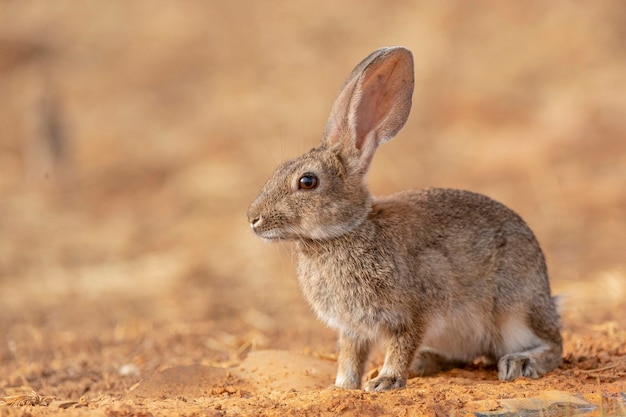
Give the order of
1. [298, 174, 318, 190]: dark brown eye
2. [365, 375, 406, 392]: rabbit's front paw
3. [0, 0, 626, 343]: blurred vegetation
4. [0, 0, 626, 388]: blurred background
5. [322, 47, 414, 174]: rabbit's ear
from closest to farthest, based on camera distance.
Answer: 1. [365, 375, 406, 392]: rabbit's front paw
2. [298, 174, 318, 190]: dark brown eye
3. [322, 47, 414, 174]: rabbit's ear
4. [0, 0, 626, 388]: blurred background
5. [0, 0, 626, 343]: blurred vegetation

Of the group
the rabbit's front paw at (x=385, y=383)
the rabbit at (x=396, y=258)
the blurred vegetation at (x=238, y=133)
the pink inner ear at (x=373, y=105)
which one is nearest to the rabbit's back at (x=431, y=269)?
the rabbit at (x=396, y=258)

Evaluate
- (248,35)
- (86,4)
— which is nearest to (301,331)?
(248,35)

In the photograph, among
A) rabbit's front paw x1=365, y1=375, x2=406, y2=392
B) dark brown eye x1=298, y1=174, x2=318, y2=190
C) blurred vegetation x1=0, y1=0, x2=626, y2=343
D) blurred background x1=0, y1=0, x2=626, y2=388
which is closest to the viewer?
rabbit's front paw x1=365, y1=375, x2=406, y2=392

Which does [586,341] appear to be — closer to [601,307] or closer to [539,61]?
[601,307]

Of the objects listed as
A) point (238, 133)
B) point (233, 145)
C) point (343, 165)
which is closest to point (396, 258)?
point (343, 165)

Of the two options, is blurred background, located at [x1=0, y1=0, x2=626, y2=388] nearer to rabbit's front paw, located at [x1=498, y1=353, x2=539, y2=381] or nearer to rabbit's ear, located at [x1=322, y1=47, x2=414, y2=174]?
rabbit's ear, located at [x1=322, y1=47, x2=414, y2=174]

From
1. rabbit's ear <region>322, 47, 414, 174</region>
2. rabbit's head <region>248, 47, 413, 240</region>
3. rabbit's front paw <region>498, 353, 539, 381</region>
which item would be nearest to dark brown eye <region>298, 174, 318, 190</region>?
rabbit's head <region>248, 47, 413, 240</region>
